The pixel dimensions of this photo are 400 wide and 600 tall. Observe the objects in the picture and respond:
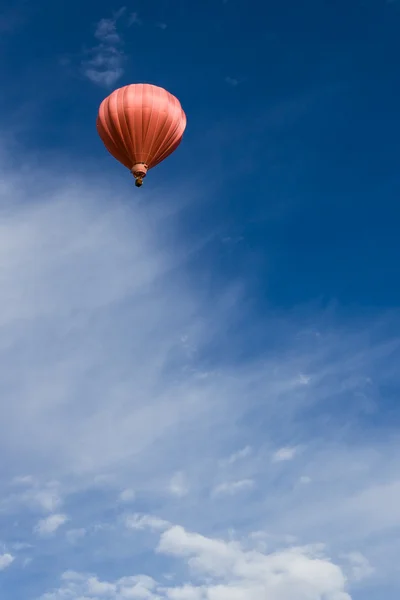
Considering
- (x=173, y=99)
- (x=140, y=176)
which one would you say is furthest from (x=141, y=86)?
(x=140, y=176)

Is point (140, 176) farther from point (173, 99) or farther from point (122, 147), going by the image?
point (173, 99)

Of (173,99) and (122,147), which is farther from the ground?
(173,99)

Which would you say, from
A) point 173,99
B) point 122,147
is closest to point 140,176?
point 122,147

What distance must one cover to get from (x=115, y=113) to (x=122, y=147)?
228 cm

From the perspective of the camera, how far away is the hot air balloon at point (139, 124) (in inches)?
1902

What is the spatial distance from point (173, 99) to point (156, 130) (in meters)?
2.89

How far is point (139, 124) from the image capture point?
48.3 m

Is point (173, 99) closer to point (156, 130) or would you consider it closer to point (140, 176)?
point (156, 130)

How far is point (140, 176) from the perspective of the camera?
49.2m

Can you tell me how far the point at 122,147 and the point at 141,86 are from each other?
427 centimetres

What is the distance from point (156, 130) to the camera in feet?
160

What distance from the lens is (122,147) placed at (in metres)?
49.4

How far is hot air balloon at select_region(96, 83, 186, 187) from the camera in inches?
1902

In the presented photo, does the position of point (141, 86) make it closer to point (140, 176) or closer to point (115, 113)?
point (115, 113)
